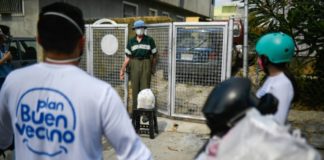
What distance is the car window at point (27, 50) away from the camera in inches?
416

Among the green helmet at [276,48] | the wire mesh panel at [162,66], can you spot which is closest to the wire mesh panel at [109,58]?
the wire mesh panel at [162,66]

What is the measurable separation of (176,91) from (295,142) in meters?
6.19

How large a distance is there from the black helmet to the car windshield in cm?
537

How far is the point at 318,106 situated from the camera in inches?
329

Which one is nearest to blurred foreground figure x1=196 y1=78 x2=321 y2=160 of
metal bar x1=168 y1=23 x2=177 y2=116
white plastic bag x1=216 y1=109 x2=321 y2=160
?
white plastic bag x1=216 y1=109 x2=321 y2=160

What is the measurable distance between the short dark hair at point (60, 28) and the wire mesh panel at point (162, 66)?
5.57 metres

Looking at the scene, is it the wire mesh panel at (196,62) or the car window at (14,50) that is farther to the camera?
the car window at (14,50)

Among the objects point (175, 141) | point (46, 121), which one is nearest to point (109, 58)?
point (175, 141)

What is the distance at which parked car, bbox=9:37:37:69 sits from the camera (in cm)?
1027

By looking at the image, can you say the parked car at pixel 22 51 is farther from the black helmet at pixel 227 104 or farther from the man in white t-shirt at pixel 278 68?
the black helmet at pixel 227 104

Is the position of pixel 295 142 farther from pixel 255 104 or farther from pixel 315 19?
pixel 315 19

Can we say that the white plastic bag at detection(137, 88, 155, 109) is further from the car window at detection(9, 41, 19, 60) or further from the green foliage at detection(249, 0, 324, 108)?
the car window at detection(9, 41, 19, 60)

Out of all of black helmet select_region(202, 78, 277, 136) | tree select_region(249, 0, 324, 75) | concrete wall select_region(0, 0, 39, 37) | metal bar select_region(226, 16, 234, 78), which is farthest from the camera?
concrete wall select_region(0, 0, 39, 37)

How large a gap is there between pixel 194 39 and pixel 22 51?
5277 mm
